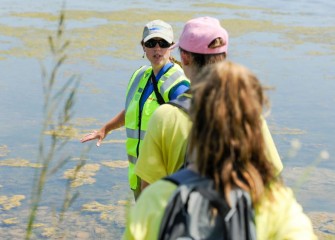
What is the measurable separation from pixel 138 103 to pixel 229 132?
229 centimetres

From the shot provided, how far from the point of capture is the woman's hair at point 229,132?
1973 millimetres

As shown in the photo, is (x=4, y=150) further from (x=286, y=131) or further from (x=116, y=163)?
(x=286, y=131)

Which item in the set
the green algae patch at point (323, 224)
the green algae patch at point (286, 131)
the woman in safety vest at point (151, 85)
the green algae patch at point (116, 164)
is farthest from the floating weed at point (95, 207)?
the green algae patch at point (286, 131)

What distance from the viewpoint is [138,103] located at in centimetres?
425

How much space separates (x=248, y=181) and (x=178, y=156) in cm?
103

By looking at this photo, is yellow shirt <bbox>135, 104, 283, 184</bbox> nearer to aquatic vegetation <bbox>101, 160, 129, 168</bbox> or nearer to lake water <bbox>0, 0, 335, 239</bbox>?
lake water <bbox>0, 0, 335, 239</bbox>

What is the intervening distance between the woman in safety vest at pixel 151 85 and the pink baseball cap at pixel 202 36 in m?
0.93

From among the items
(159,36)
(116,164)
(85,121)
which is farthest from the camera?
(85,121)

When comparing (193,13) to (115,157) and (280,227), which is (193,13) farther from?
(280,227)

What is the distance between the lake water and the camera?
6.96 metres

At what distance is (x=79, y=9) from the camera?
18.7 meters

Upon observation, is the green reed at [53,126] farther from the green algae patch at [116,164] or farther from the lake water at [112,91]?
the green algae patch at [116,164]

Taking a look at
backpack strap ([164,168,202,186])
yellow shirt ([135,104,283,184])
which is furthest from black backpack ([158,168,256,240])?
yellow shirt ([135,104,283,184])

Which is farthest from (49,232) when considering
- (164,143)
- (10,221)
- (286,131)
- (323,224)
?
(286,131)
